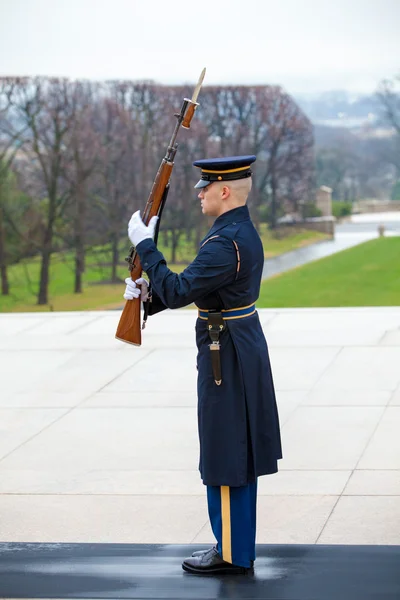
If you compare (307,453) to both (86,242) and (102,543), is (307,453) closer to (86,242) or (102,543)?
(102,543)

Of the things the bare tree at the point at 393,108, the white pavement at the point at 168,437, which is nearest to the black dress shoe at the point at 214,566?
the white pavement at the point at 168,437

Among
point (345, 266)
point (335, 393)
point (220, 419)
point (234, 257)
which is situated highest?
point (234, 257)

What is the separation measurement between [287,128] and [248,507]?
542 inches

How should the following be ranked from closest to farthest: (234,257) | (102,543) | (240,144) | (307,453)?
(234,257), (102,543), (307,453), (240,144)

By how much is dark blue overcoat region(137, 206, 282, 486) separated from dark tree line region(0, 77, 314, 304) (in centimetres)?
1157

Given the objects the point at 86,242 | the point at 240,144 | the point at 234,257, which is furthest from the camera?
the point at 240,144

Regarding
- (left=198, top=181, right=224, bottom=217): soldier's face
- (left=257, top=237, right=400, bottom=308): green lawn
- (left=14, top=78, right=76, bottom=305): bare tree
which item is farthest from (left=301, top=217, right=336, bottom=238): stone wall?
(left=198, top=181, right=224, bottom=217): soldier's face

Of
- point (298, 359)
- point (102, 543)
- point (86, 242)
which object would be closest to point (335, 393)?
point (298, 359)

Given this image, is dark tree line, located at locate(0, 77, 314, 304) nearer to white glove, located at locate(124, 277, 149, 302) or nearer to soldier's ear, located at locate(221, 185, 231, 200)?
white glove, located at locate(124, 277, 149, 302)

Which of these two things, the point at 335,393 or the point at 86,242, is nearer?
the point at 335,393

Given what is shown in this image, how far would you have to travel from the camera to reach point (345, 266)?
1579 cm

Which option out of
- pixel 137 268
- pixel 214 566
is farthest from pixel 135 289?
pixel 214 566

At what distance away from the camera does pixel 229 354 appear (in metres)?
3.45

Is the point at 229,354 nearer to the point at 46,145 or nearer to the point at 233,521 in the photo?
Answer: the point at 233,521
